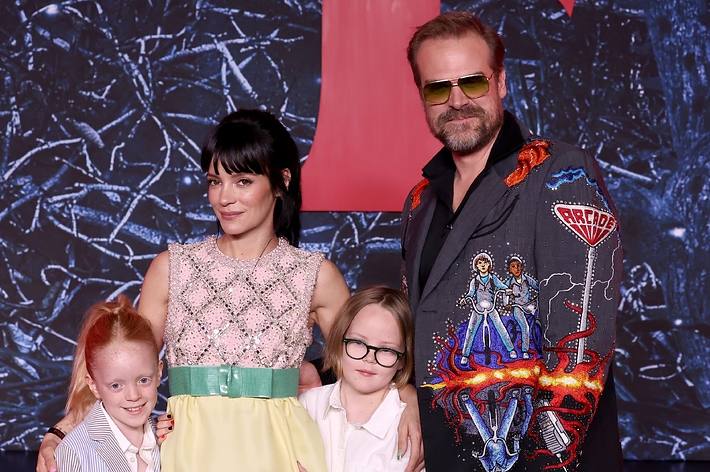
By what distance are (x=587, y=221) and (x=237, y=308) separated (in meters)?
0.96

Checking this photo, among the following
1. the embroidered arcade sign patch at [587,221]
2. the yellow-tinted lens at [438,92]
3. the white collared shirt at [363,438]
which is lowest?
the white collared shirt at [363,438]

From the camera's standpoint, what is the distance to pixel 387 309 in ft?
7.38

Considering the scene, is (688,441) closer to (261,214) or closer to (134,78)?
(261,214)

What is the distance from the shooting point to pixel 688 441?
382 cm

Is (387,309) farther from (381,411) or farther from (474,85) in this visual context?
(474,85)

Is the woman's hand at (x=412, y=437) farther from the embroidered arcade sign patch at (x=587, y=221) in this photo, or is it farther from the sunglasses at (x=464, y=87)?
the sunglasses at (x=464, y=87)

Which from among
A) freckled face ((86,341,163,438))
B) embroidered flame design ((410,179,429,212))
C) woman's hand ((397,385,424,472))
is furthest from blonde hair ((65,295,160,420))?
embroidered flame design ((410,179,429,212))

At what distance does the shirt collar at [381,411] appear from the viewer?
2.17 m

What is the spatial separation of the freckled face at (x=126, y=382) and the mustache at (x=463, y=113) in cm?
98

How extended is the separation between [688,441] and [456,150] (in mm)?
2399

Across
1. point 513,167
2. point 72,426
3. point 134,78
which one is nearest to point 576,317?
point 513,167

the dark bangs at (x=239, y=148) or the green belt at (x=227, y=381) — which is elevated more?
the dark bangs at (x=239, y=148)

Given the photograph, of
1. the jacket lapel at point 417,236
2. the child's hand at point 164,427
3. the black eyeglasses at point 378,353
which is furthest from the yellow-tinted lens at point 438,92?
the child's hand at point 164,427

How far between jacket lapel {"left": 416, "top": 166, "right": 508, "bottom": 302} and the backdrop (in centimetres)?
175
